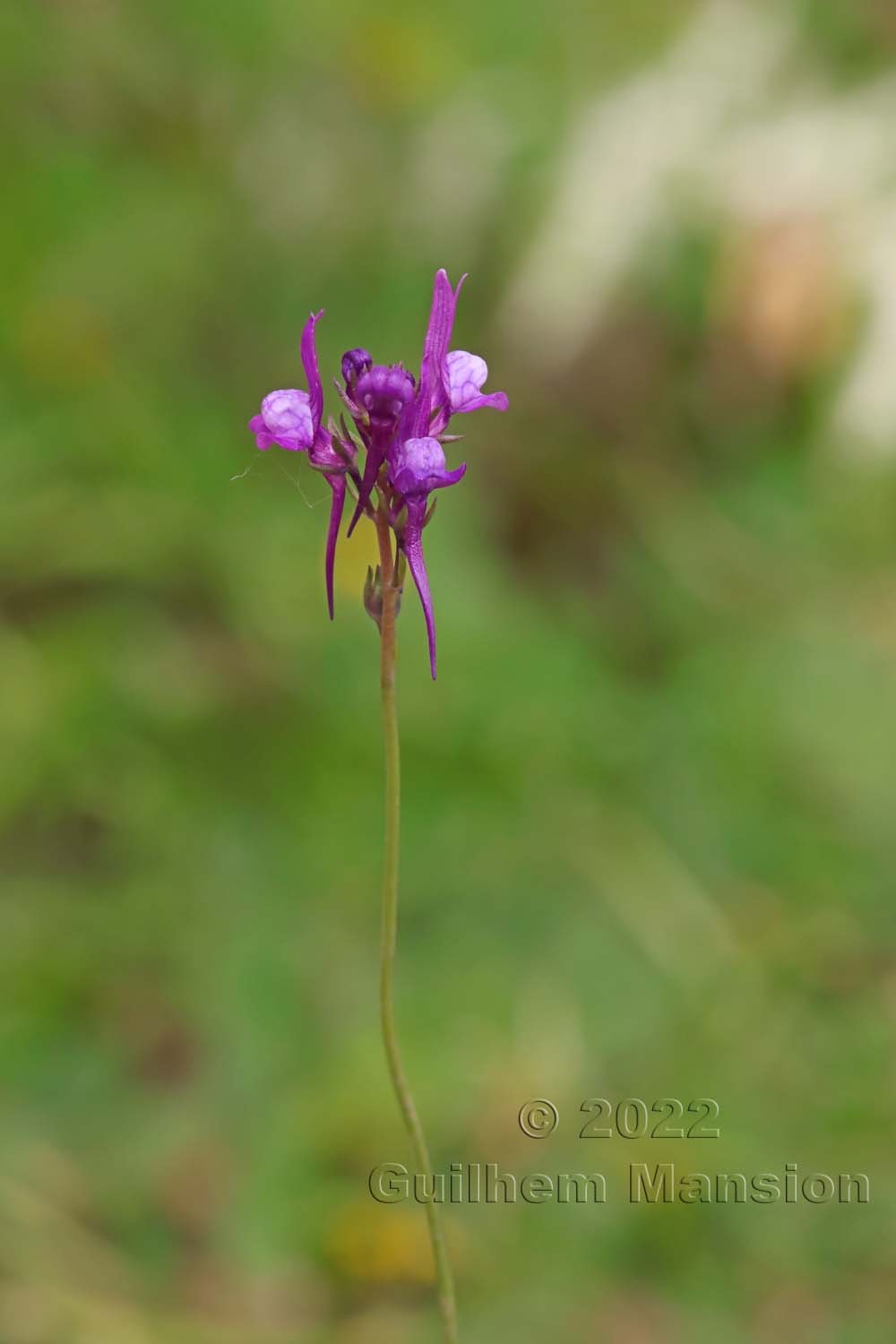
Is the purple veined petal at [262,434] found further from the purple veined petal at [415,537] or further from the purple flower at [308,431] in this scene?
the purple veined petal at [415,537]

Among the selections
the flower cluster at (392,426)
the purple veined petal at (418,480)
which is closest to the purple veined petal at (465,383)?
the flower cluster at (392,426)

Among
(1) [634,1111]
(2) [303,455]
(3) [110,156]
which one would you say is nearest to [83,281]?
(3) [110,156]

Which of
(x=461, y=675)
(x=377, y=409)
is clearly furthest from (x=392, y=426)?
(x=461, y=675)

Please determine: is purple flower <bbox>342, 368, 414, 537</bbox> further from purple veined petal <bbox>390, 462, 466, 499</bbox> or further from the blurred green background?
the blurred green background

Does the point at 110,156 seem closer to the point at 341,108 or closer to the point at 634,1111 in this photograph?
the point at 341,108

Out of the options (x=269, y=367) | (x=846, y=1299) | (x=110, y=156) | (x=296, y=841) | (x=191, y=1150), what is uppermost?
(x=110, y=156)

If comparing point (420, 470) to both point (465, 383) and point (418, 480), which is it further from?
point (465, 383)
